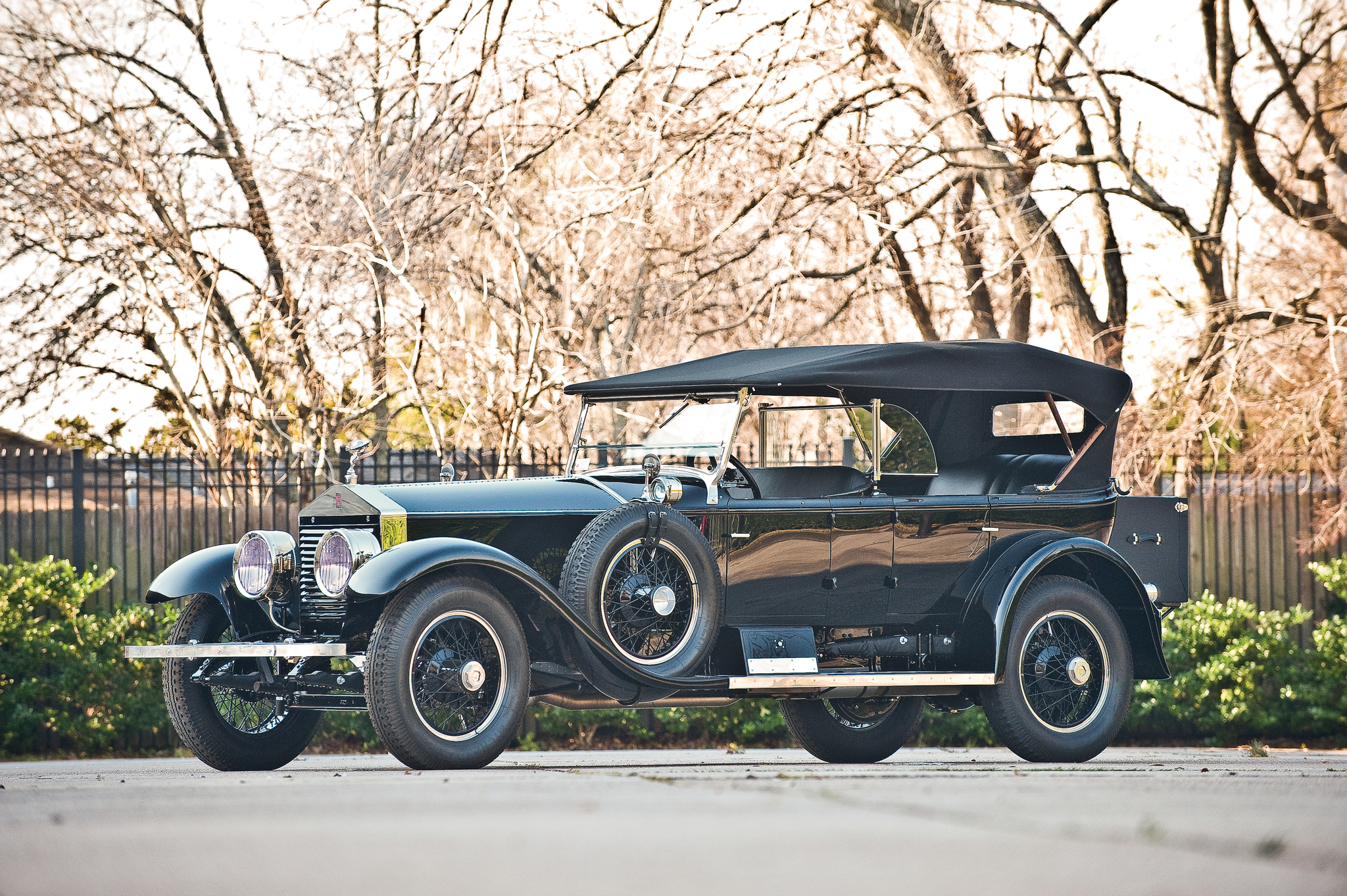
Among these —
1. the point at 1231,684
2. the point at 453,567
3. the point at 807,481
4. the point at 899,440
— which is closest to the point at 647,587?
the point at 453,567

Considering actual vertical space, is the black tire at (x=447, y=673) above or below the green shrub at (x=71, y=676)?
above

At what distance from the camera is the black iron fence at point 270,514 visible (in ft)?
41.0

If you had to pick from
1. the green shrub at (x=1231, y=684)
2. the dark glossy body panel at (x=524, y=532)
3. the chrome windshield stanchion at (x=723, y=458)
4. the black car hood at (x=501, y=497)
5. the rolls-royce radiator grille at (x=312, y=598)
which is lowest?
the green shrub at (x=1231, y=684)

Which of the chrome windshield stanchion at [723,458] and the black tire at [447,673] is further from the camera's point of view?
the chrome windshield stanchion at [723,458]

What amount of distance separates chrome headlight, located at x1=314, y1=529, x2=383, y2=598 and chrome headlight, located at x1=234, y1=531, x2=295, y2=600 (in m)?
0.35

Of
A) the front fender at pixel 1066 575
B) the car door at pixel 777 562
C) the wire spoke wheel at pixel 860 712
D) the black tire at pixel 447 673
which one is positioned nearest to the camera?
the black tire at pixel 447 673

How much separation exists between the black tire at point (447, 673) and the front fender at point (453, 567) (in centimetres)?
10

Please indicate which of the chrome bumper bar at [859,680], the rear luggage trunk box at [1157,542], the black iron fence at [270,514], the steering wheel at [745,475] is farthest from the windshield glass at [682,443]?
the black iron fence at [270,514]

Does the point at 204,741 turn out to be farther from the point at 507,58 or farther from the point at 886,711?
the point at 507,58

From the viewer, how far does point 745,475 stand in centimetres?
775

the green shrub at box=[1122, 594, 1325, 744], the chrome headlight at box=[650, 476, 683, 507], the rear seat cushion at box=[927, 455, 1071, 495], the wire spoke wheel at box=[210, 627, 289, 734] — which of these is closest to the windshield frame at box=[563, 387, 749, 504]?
the chrome headlight at box=[650, 476, 683, 507]

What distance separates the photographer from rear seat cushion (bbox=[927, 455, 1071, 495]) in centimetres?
813

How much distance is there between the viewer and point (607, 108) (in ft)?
46.3

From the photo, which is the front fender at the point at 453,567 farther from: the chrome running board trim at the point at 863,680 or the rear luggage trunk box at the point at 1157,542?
the rear luggage trunk box at the point at 1157,542
